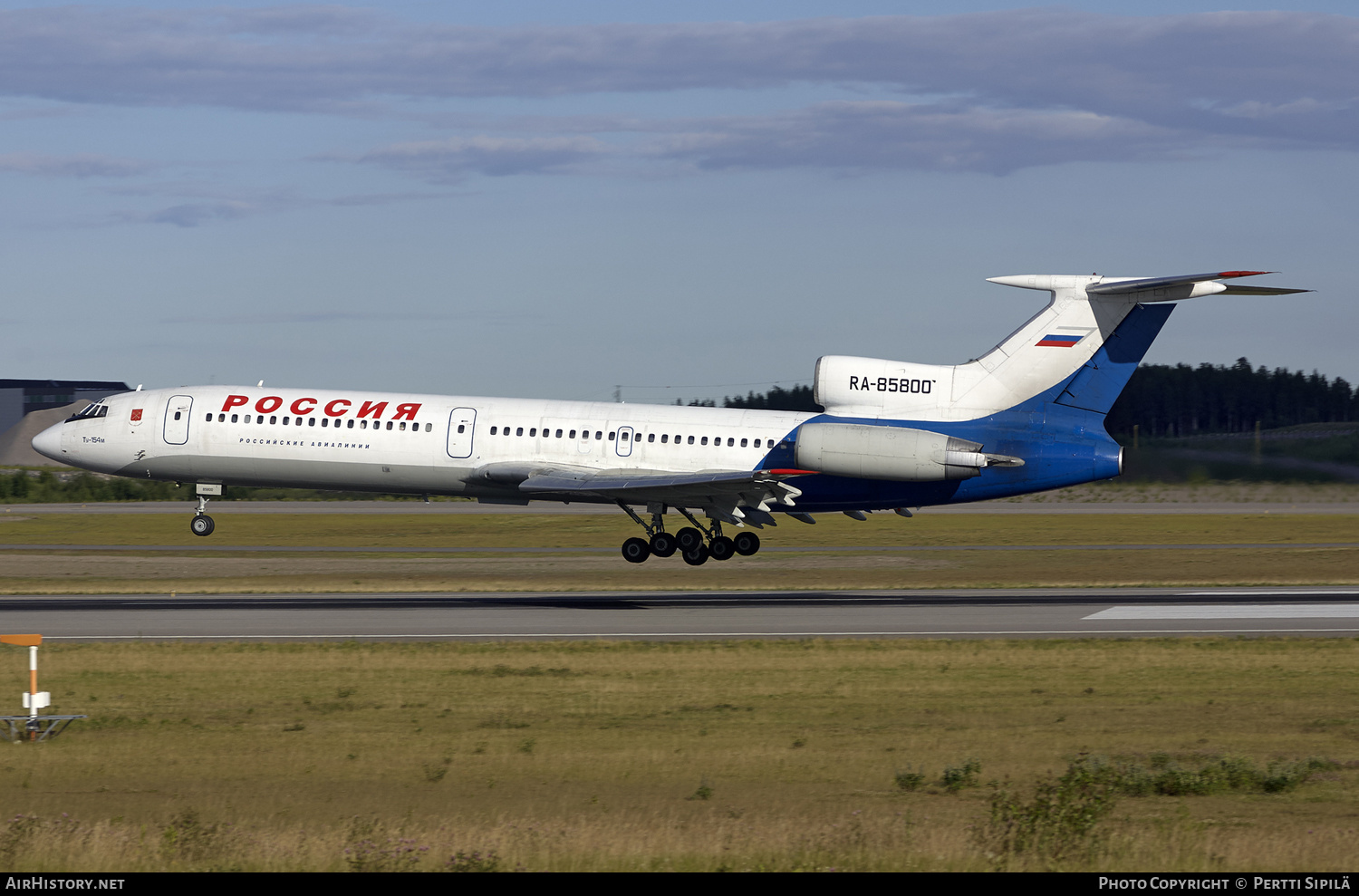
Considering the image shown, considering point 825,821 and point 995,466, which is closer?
point 825,821

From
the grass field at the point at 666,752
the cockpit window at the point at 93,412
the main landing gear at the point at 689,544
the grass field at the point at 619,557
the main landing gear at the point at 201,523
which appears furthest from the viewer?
the grass field at the point at 619,557

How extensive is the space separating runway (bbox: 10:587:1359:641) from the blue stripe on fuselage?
3.12m

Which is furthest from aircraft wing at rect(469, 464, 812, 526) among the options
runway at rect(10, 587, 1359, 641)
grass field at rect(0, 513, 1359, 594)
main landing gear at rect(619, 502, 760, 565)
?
grass field at rect(0, 513, 1359, 594)

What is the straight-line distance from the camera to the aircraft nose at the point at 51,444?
141ft

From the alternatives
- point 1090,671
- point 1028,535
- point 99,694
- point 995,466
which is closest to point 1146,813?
point 1090,671

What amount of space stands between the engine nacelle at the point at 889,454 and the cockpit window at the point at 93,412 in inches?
878

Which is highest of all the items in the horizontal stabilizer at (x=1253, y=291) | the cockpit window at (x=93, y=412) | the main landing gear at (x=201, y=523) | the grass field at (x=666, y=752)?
the horizontal stabilizer at (x=1253, y=291)

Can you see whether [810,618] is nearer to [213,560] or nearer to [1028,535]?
[213,560]

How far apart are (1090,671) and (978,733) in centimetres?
593

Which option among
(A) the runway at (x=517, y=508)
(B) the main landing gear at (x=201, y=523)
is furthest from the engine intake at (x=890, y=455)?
(A) the runway at (x=517, y=508)

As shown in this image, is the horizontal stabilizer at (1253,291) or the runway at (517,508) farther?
the runway at (517,508)

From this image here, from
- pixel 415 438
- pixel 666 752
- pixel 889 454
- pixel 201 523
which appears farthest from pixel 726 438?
pixel 666 752

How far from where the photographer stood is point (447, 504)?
8638 cm

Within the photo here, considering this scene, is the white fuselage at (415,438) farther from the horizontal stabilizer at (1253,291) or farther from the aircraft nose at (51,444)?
the horizontal stabilizer at (1253,291)
